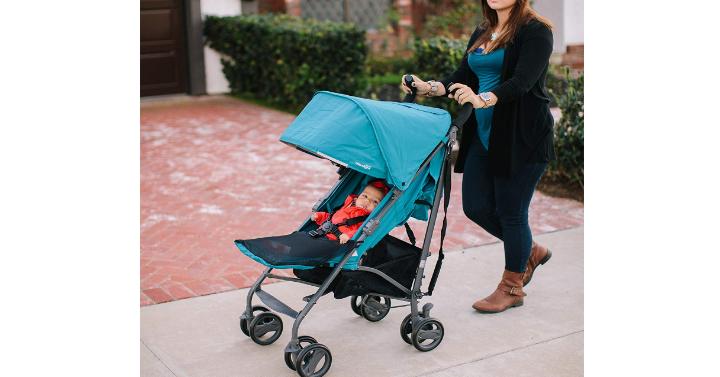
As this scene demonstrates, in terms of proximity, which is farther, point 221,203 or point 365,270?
point 221,203

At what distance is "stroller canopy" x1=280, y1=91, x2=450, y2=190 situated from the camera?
12.6 feet

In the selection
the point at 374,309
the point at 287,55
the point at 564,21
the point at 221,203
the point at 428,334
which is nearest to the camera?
the point at 428,334

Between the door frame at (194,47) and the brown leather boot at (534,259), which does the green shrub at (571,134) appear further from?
the door frame at (194,47)

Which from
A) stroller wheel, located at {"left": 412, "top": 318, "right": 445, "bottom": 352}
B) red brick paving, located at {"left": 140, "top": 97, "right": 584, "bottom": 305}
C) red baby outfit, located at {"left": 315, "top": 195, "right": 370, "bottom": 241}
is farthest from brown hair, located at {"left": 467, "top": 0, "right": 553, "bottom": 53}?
red brick paving, located at {"left": 140, "top": 97, "right": 584, "bottom": 305}

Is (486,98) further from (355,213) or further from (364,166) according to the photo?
(355,213)

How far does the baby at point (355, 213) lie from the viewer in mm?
4117

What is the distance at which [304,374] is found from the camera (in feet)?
12.7

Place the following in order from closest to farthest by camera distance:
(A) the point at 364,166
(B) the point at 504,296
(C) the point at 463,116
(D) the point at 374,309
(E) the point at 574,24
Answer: (A) the point at 364,166
(C) the point at 463,116
(D) the point at 374,309
(B) the point at 504,296
(E) the point at 574,24

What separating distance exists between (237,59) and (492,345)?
8.89m

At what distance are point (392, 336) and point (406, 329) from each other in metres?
0.22

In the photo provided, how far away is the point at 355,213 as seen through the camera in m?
4.14

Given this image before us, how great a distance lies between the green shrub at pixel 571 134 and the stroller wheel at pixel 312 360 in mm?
3850

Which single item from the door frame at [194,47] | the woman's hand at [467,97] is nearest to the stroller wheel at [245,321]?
the woman's hand at [467,97]

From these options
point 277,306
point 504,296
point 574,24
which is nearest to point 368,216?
point 277,306
